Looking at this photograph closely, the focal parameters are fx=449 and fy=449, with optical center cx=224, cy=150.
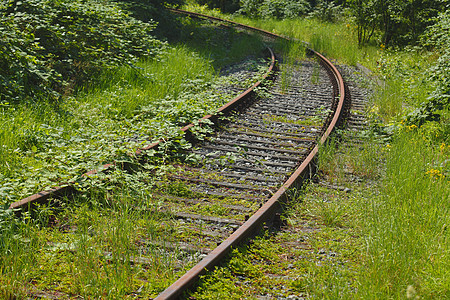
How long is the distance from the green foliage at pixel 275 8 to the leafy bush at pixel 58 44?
13.8m

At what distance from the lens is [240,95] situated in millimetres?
8836

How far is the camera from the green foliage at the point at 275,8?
24234mm

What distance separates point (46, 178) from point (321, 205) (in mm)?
2941

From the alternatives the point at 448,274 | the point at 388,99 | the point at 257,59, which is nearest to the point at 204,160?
the point at 448,274

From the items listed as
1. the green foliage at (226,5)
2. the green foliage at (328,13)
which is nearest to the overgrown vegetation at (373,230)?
the green foliage at (328,13)

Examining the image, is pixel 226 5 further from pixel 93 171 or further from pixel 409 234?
pixel 409 234

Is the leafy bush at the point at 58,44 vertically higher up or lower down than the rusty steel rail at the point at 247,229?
higher up

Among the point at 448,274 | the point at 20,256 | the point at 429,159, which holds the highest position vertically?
the point at 429,159

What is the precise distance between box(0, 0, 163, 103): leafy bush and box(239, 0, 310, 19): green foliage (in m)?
13.8

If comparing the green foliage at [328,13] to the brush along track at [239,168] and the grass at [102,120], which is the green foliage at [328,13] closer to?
the grass at [102,120]

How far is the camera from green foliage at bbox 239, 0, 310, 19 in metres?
24.2

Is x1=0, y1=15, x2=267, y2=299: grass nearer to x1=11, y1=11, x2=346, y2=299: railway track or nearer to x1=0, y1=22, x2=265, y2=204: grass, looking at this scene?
x1=0, y1=22, x2=265, y2=204: grass

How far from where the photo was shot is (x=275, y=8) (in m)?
24.6

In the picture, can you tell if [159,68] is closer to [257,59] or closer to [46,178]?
[257,59]
